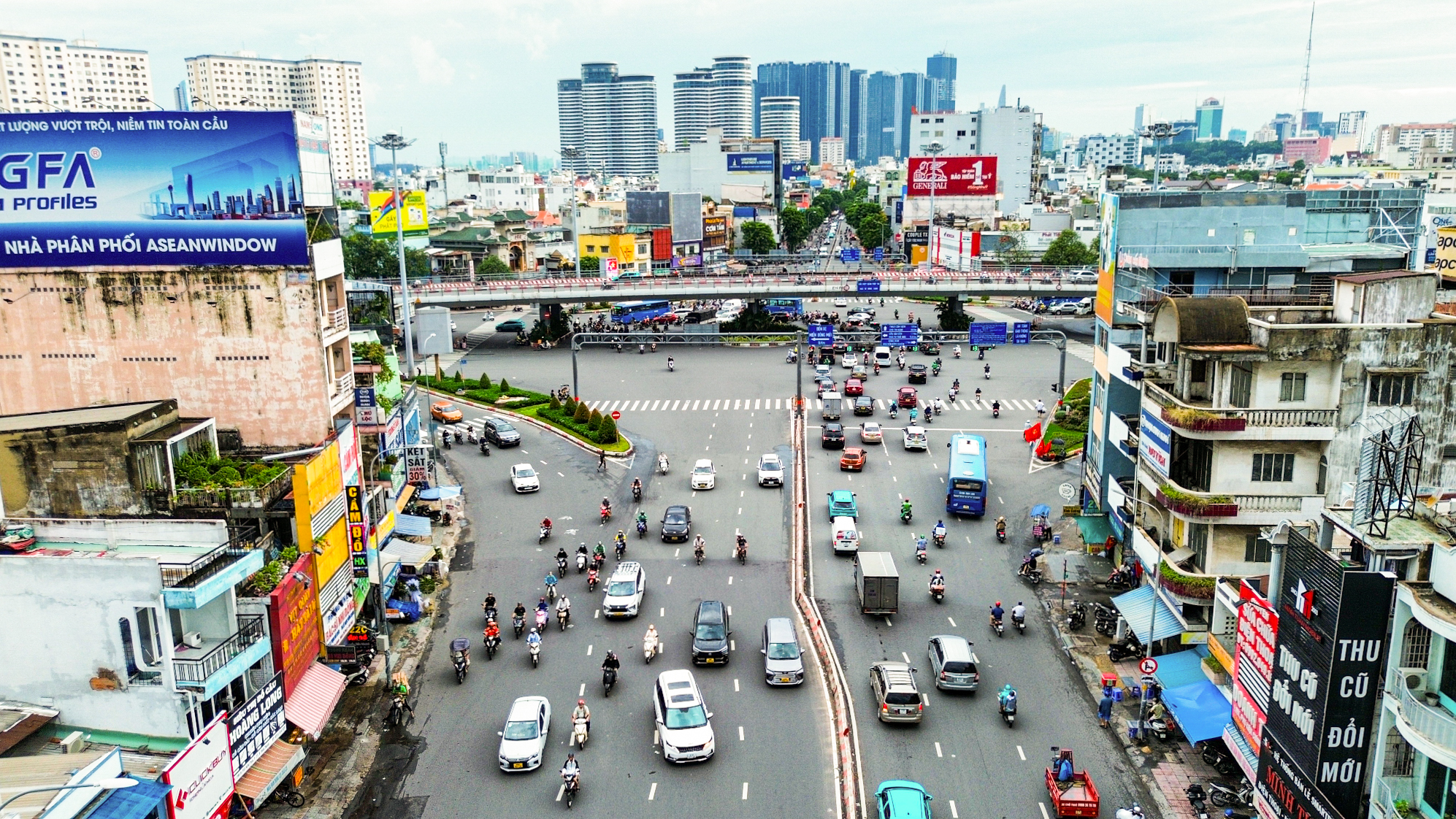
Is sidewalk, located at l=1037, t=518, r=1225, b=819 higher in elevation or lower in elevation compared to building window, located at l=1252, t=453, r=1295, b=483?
lower

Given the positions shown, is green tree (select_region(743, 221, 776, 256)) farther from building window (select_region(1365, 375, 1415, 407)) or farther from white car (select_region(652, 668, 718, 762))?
white car (select_region(652, 668, 718, 762))

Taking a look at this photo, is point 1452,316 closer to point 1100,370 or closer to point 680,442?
point 1100,370

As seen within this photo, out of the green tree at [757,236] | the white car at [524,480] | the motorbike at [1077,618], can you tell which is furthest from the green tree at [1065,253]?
the motorbike at [1077,618]

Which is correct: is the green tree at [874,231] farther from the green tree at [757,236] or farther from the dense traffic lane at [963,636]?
the dense traffic lane at [963,636]

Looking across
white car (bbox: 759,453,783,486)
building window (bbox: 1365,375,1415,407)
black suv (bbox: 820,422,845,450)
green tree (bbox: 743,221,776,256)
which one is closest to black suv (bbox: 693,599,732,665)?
white car (bbox: 759,453,783,486)

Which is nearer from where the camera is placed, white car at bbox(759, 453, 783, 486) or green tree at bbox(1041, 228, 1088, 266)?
white car at bbox(759, 453, 783, 486)

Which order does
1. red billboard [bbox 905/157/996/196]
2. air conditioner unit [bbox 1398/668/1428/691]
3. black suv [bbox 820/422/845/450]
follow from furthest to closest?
1. red billboard [bbox 905/157/996/196]
2. black suv [bbox 820/422/845/450]
3. air conditioner unit [bbox 1398/668/1428/691]

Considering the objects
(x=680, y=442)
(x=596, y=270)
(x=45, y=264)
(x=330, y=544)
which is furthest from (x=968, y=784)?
(x=596, y=270)
